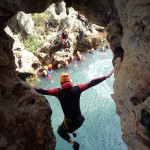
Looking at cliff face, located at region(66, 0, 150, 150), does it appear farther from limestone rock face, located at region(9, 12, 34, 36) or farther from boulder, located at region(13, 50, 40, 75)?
limestone rock face, located at region(9, 12, 34, 36)

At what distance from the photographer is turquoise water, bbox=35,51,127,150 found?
5133 mm

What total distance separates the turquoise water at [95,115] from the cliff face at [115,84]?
1377 millimetres

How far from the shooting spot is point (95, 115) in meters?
6.39

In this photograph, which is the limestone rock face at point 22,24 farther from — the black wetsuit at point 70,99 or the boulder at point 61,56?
the black wetsuit at point 70,99

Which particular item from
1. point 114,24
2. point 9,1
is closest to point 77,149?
point 114,24

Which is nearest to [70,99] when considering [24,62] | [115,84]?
[115,84]

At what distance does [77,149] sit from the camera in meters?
4.70

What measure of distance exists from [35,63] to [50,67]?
883mm

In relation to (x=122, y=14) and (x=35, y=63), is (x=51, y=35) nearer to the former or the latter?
(x=35, y=63)

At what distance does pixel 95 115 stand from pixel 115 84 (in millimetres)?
2618

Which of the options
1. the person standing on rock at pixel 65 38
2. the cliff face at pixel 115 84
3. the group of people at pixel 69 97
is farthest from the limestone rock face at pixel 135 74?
the person standing on rock at pixel 65 38

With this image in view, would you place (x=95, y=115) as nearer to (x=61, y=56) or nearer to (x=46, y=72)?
(x=46, y=72)

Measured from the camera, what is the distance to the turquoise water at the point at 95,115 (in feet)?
16.8

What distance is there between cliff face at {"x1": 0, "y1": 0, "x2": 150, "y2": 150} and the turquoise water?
1.38 meters
